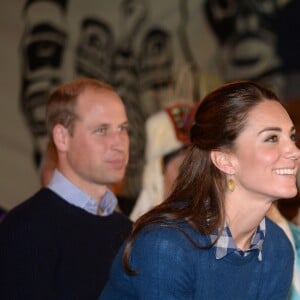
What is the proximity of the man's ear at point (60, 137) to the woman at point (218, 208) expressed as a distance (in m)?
0.60

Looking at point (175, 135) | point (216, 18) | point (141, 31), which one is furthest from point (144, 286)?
point (216, 18)

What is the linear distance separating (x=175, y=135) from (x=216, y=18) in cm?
236

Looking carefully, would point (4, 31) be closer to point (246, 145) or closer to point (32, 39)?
point (32, 39)

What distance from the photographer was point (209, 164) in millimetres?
2209

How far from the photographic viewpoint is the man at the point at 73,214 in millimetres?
2354

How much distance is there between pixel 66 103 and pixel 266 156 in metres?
0.89

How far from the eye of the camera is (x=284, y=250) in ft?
7.73

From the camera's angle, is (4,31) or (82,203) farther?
(4,31)

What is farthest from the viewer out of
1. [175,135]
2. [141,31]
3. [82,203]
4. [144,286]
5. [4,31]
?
[141,31]

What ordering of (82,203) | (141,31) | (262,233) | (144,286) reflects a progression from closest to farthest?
(144,286), (262,233), (82,203), (141,31)

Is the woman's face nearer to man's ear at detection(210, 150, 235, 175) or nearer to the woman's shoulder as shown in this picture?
man's ear at detection(210, 150, 235, 175)

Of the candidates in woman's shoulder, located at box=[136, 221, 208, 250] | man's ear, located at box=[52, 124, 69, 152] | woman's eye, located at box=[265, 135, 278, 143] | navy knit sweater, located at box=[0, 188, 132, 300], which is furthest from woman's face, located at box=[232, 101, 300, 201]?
man's ear, located at box=[52, 124, 69, 152]

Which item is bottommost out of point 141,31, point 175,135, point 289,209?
point 289,209

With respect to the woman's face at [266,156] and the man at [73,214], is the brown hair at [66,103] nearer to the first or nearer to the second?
the man at [73,214]
